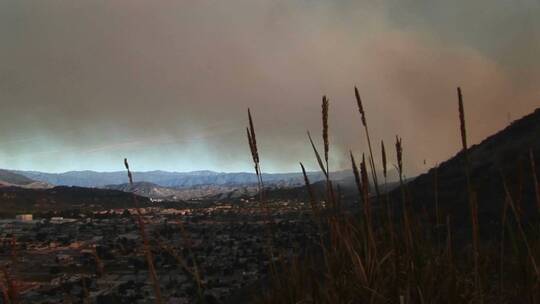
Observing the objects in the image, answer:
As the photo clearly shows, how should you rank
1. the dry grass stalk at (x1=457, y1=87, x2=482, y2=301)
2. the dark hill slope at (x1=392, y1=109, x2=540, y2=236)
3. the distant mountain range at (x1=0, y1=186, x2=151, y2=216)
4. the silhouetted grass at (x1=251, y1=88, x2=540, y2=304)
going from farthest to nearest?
the distant mountain range at (x1=0, y1=186, x2=151, y2=216), the dark hill slope at (x1=392, y1=109, x2=540, y2=236), the silhouetted grass at (x1=251, y1=88, x2=540, y2=304), the dry grass stalk at (x1=457, y1=87, x2=482, y2=301)

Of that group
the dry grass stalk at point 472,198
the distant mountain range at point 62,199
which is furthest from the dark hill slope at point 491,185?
the distant mountain range at point 62,199

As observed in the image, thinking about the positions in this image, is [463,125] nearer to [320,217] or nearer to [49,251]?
[320,217]

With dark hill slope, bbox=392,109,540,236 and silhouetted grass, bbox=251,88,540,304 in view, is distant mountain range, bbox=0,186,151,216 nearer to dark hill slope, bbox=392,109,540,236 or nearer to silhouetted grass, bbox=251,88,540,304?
dark hill slope, bbox=392,109,540,236

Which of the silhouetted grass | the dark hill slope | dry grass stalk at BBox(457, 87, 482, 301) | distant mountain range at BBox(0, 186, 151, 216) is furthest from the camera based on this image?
distant mountain range at BBox(0, 186, 151, 216)

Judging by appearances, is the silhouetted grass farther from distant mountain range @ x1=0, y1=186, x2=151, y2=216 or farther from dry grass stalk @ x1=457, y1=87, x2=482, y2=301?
distant mountain range @ x1=0, y1=186, x2=151, y2=216

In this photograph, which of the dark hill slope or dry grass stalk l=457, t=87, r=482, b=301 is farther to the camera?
the dark hill slope

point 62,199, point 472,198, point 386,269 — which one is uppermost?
point 472,198

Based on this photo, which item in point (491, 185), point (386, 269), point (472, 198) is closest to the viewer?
point (472, 198)

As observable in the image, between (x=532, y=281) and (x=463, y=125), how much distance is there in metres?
0.96

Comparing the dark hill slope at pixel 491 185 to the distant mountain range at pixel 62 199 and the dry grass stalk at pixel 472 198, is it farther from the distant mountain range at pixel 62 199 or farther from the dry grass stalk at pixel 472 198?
the distant mountain range at pixel 62 199

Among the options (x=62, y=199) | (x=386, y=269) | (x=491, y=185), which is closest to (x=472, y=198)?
(x=386, y=269)

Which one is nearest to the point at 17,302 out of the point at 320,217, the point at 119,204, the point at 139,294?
the point at 320,217

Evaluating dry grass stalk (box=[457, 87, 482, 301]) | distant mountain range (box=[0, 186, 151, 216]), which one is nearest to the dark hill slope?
dry grass stalk (box=[457, 87, 482, 301])

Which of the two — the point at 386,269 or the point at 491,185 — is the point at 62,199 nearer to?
the point at 491,185
